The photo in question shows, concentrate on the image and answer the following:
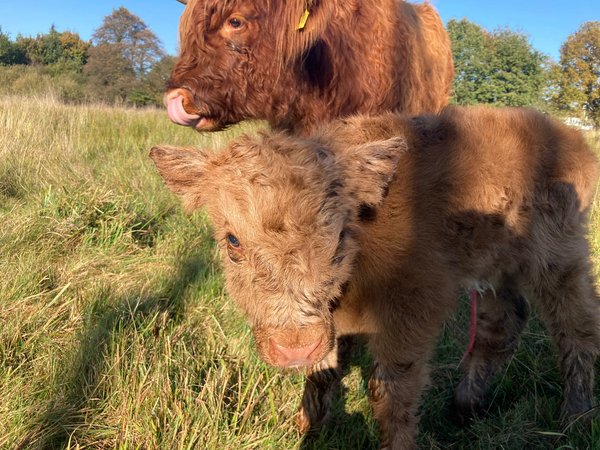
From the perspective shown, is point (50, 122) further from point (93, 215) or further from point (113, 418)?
point (113, 418)

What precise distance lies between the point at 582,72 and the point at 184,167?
27.6 metres

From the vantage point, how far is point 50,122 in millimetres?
7680

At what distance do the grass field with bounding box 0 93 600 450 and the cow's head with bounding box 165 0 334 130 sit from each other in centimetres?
123

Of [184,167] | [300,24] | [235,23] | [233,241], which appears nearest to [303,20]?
[300,24]

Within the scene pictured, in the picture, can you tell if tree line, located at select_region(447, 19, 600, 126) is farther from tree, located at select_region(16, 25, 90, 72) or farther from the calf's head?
tree, located at select_region(16, 25, 90, 72)

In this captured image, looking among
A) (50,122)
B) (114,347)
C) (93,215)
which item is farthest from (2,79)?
(114,347)

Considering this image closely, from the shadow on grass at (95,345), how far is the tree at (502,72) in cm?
2978

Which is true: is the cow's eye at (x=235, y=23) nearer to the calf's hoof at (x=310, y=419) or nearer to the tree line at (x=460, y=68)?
the calf's hoof at (x=310, y=419)

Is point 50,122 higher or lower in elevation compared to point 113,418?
higher

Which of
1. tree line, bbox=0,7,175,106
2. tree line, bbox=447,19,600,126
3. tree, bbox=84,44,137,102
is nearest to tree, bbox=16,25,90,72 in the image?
tree line, bbox=0,7,175,106

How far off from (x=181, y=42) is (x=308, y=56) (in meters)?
0.84

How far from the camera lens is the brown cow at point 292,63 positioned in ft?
9.59

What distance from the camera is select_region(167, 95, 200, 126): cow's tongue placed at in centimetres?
287

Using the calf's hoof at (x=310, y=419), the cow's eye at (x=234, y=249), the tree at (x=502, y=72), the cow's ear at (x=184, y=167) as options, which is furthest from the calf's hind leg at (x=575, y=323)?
the tree at (x=502, y=72)
